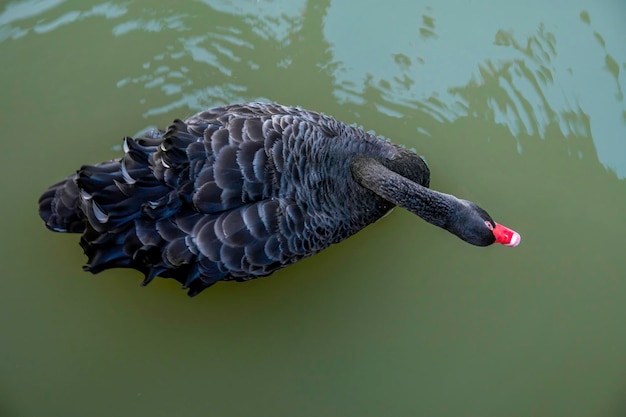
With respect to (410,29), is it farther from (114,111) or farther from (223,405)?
(223,405)

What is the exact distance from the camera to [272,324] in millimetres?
3975

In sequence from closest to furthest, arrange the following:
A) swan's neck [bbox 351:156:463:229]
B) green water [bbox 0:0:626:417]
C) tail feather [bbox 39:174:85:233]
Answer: tail feather [bbox 39:174:85:233] < swan's neck [bbox 351:156:463:229] < green water [bbox 0:0:626:417]

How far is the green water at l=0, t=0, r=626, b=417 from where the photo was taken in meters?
3.91

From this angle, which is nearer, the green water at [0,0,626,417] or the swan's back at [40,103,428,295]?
the swan's back at [40,103,428,295]

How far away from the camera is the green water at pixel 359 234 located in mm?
3914

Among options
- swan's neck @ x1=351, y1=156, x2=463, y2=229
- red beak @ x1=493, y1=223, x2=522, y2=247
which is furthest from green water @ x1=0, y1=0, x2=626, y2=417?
red beak @ x1=493, y1=223, x2=522, y2=247

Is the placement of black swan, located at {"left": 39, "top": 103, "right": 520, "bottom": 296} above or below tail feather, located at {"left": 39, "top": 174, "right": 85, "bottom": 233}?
above

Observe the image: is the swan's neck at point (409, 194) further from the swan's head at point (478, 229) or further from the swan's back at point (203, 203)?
the swan's back at point (203, 203)

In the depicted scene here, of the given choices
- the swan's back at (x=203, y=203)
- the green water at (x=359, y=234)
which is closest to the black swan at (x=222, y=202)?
the swan's back at (x=203, y=203)

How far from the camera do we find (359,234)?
4.20 m

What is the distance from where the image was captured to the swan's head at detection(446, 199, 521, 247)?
11.4 ft

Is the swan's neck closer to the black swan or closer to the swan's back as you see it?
the black swan

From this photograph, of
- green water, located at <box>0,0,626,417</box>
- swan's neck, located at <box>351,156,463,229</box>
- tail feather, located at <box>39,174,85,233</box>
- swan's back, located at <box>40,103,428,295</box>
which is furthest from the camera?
green water, located at <box>0,0,626,417</box>

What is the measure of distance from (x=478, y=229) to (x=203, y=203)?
1.63 m
